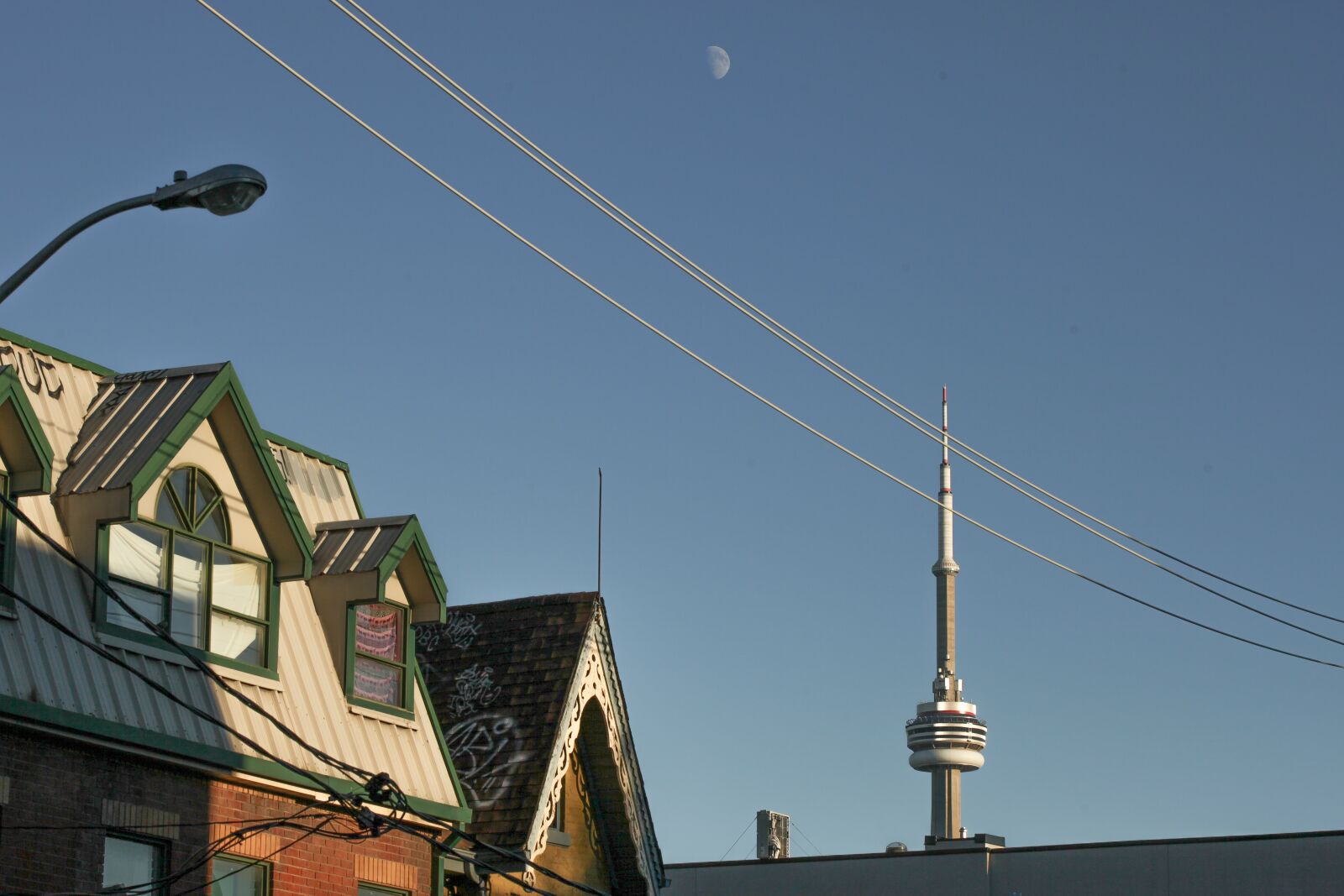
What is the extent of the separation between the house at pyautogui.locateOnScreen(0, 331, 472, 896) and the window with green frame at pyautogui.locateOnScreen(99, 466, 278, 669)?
2cm

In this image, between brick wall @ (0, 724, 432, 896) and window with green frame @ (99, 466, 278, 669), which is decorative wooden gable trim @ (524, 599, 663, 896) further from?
window with green frame @ (99, 466, 278, 669)

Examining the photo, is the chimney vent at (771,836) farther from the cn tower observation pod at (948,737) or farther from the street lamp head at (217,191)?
the cn tower observation pod at (948,737)

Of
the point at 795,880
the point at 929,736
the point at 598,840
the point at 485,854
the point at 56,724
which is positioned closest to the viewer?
the point at 56,724

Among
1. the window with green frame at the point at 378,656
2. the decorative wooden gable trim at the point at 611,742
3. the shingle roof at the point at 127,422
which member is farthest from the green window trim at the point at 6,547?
the decorative wooden gable trim at the point at 611,742

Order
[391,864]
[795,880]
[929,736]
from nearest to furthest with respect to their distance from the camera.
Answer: [391,864], [795,880], [929,736]

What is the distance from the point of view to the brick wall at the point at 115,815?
15.7 meters

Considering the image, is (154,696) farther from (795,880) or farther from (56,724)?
(795,880)

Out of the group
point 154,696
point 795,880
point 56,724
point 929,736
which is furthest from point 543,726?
point 929,736

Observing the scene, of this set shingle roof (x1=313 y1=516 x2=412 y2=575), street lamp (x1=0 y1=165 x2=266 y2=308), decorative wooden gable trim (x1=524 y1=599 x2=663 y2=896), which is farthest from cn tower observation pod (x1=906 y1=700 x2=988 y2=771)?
street lamp (x1=0 y1=165 x2=266 y2=308)

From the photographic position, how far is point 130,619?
17.5 m

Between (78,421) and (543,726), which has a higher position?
(78,421)

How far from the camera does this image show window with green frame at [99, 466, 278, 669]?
696 inches

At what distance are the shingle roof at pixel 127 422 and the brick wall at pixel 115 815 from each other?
247 cm

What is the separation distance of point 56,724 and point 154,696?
1525 mm
